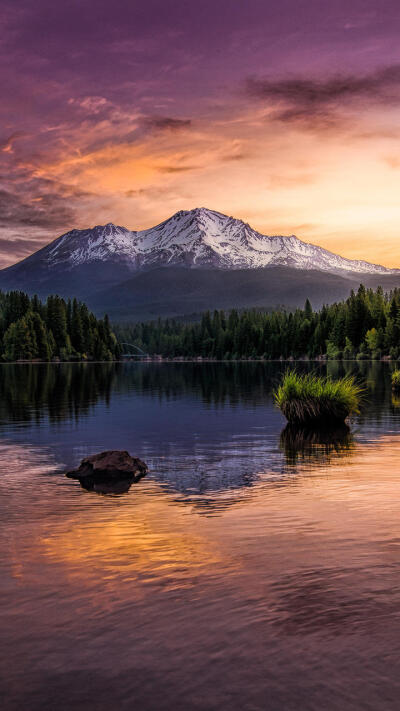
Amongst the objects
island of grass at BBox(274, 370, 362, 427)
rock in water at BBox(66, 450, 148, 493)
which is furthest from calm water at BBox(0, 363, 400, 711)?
island of grass at BBox(274, 370, 362, 427)

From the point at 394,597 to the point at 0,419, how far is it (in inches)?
1386

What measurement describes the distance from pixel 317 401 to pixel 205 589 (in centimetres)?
2571

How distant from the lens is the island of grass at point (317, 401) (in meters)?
35.1

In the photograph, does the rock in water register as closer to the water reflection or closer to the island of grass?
the water reflection

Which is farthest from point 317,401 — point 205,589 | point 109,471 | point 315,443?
point 205,589

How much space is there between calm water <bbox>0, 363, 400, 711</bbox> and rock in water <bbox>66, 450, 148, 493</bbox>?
0.56 meters

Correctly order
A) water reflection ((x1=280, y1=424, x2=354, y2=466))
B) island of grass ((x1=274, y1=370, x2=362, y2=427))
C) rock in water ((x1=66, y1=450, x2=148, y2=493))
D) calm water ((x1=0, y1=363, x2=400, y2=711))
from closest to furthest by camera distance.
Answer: calm water ((x1=0, y1=363, x2=400, y2=711)) < rock in water ((x1=66, y1=450, x2=148, y2=493)) < water reflection ((x1=280, y1=424, x2=354, y2=466)) < island of grass ((x1=274, y1=370, x2=362, y2=427))

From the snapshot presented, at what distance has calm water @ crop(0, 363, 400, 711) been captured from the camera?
758cm

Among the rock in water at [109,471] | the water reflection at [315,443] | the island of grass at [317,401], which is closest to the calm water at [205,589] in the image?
the rock in water at [109,471]

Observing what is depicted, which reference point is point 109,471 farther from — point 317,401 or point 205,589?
point 317,401

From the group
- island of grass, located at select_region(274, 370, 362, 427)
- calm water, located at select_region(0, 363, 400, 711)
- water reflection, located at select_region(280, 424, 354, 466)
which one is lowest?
water reflection, located at select_region(280, 424, 354, 466)

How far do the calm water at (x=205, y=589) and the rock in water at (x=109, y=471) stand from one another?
0.56m

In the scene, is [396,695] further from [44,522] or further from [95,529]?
[44,522]

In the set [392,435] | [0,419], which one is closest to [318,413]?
[392,435]
